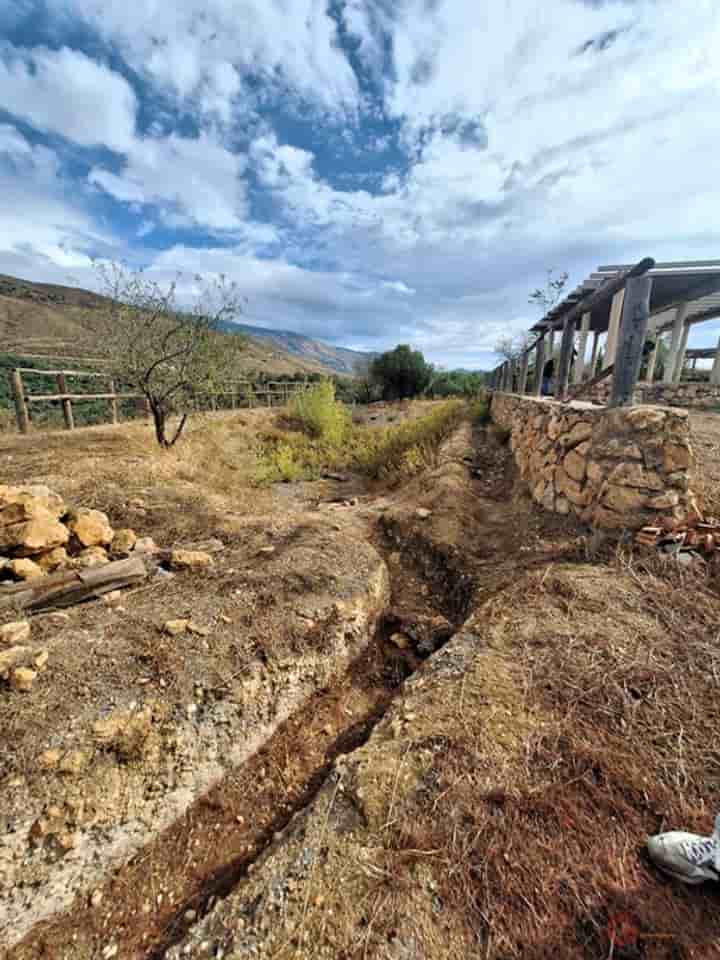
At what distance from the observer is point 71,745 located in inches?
64.5

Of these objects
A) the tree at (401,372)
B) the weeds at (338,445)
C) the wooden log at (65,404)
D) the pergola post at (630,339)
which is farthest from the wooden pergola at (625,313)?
the tree at (401,372)

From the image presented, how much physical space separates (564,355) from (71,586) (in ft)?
20.9

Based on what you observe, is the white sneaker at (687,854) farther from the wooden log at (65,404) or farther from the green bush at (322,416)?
the wooden log at (65,404)

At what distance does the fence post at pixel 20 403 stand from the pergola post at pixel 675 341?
1482cm

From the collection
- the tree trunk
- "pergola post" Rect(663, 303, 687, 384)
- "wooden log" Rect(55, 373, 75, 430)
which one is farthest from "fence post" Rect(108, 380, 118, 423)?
"pergola post" Rect(663, 303, 687, 384)

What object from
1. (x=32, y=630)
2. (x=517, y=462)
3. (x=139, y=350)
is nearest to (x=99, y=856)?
(x=32, y=630)

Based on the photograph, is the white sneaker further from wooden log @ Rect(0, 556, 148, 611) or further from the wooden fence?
the wooden fence

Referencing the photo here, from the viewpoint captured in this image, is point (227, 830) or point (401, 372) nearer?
point (227, 830)

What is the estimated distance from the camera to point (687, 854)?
1114mm

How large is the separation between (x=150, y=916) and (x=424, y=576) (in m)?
2.75

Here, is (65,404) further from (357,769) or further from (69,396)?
(357,769)

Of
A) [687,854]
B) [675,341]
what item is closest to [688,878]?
[687,854]

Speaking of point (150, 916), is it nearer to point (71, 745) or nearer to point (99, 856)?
point (99, 856)

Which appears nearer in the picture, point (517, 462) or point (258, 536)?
point (258, 536)
